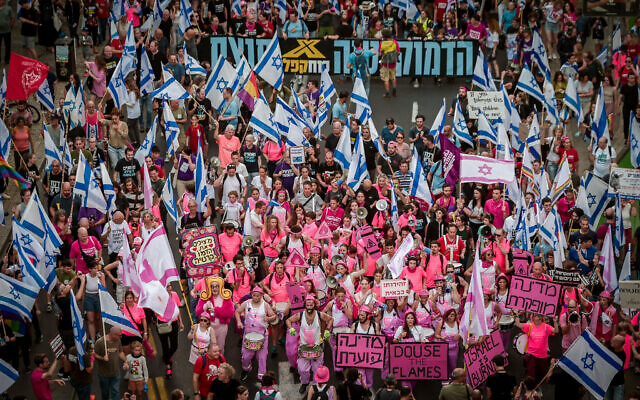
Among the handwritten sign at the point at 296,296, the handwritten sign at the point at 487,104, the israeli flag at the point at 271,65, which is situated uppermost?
the israeli flag at the point at 271,65

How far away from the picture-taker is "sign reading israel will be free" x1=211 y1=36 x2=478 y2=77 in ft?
100.0

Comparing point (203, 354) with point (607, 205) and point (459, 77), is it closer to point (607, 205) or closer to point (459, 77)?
point (607, 205)

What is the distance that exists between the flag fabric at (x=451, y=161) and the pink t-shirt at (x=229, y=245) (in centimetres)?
507

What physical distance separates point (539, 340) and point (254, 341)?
461 centimetres

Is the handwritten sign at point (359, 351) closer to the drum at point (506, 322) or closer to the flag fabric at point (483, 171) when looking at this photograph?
the drum at point (506, 322)

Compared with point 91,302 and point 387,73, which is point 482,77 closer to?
point 387,73

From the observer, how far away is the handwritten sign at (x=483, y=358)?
17672 mm

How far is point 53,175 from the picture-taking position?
22.4 metres

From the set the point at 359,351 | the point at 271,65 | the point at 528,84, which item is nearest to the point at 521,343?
the point at 359,351

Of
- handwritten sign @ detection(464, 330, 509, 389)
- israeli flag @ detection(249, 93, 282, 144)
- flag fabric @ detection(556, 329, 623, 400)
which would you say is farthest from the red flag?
flag fabric @ detection(556, 329, 623, 400)

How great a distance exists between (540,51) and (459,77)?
3.27 m

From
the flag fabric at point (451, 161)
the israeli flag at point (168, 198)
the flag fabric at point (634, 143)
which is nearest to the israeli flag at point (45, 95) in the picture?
the israeli flag at point (168, 198)

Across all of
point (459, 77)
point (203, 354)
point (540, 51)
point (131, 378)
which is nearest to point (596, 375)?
point (203, 354)

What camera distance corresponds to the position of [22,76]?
23.7m
